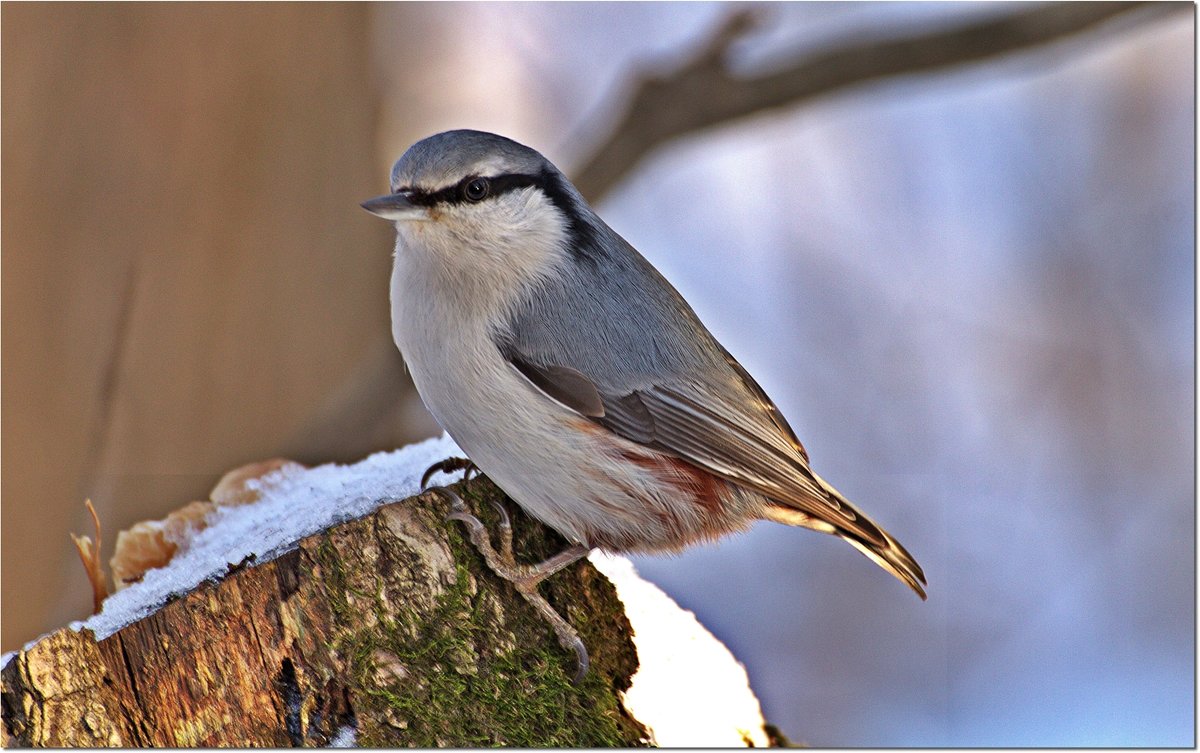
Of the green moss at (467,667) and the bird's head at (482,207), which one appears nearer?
the green moss at (467,667)

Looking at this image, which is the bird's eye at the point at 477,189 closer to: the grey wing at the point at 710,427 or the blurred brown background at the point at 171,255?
the grey wing at the point at 710,427

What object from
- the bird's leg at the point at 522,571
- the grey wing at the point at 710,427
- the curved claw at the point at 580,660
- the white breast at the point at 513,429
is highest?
the grey wing at the point at 710,427

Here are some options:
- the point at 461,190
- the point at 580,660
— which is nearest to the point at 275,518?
the point at 580,660

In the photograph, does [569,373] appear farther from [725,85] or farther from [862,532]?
[725,85]

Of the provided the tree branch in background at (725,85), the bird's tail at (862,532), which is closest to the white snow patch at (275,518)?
the bird's tail at (862,532)

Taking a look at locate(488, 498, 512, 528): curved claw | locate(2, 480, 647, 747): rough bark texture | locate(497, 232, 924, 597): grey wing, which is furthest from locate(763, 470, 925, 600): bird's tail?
locate(2, 480, 647, 747): rough bark texture

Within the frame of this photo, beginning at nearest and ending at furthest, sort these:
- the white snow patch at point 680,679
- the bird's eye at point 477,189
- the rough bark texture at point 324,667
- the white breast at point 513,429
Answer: the rough bark texture at point 324,667, the white snow patch at point 680,679, the white breast at point 513,429, the bird's eye at point 477,189

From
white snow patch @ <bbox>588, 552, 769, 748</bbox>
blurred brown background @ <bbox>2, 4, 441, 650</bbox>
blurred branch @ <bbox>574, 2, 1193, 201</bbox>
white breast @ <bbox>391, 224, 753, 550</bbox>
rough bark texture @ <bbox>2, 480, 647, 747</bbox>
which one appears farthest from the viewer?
blurred brown background @ <bbox>2, 4, 441, 650</bbox>

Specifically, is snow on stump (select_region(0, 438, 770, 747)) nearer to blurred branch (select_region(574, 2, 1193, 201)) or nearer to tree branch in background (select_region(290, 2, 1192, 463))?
tree branch in background (select_region(290, 2, 1192, 463))
